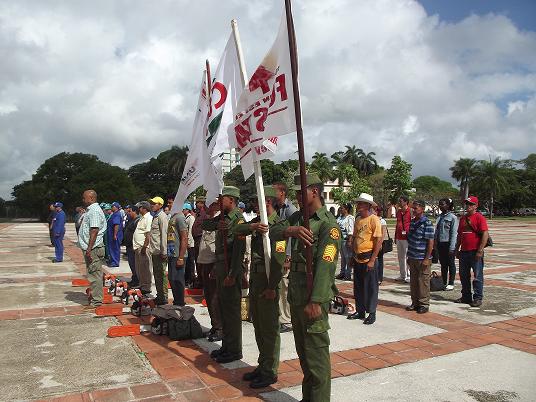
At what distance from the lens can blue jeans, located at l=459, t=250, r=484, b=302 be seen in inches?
293

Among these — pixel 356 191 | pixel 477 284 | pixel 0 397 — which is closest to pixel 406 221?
pixel 477 284

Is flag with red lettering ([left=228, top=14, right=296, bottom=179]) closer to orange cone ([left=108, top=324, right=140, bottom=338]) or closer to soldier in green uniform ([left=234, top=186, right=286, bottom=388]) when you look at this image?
soldier in green uniform ([left=234, top=186, right=286, bottom=388])

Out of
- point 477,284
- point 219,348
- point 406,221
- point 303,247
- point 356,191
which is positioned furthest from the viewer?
point 356,191

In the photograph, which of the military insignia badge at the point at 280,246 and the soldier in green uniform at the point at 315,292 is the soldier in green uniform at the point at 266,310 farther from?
the soldier in green uniform at the point at 315,292

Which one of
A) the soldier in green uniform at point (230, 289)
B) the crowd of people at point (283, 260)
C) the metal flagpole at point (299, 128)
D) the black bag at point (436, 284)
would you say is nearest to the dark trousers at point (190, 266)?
the crowd of people at point (283, 260)

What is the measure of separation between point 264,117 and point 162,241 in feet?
12.4

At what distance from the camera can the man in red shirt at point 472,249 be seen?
294 inches

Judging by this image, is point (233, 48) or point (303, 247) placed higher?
point (233, 48)

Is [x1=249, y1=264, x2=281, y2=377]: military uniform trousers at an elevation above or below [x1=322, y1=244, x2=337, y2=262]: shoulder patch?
A: below

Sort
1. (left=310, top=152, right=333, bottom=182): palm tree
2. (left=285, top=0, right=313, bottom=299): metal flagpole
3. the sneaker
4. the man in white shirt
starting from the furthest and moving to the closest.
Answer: (left=310, top=152, right=333, bottom=182): palm tree, the man in white shirt, the sneaker, (left=285, top=0, right=313, bottom=299): metal flagpole

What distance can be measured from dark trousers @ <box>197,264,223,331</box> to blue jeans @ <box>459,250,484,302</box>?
14.8 ft

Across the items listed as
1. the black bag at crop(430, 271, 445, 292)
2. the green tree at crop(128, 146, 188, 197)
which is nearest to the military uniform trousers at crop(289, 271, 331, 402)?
the black bag at crop(430, 271, 445, 292)

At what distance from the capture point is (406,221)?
33.0ft

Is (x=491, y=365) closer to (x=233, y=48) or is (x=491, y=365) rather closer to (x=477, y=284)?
(x=477, y=284)
